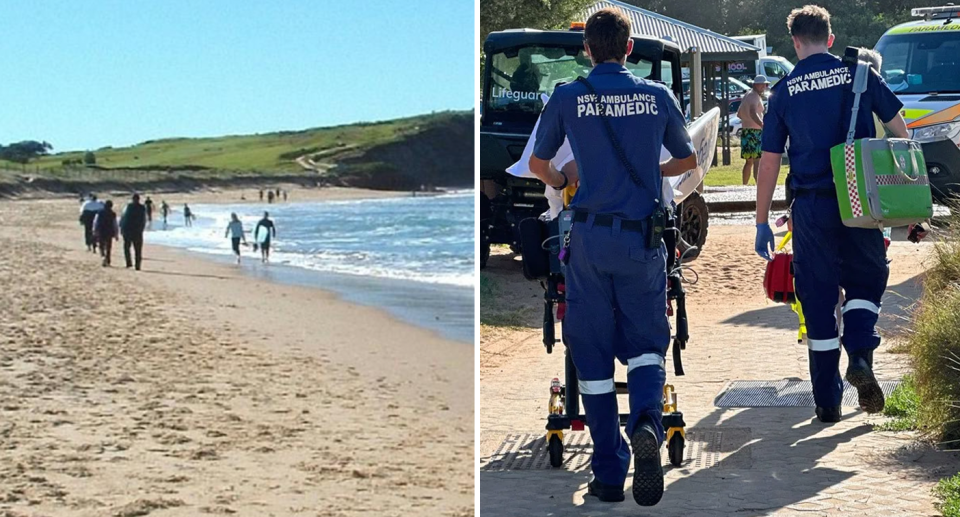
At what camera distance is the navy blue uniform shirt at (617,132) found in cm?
518

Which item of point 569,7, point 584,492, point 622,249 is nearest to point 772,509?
point 584,492

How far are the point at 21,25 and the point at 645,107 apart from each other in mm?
43241

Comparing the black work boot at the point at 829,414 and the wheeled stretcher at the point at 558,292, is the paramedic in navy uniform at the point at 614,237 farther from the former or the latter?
the black work boot at the point at 829,414

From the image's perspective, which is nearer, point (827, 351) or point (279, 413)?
point (827, 351)

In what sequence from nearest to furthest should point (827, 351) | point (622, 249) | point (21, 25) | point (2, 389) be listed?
point (622, 249)
point (827, 351)
point (2, 389)
point (21, 25)

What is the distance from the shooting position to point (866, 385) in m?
6.20

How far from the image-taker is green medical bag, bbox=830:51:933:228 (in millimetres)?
6180

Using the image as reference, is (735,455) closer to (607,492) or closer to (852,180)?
(607,492)

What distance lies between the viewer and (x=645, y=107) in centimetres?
518

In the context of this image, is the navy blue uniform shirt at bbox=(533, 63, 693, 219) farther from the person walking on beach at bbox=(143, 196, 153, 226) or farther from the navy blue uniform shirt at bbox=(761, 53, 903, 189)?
the person walking on beach at bbox=(143, 196, 153, 226)

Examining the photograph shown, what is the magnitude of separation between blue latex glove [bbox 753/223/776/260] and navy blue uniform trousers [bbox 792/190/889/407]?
14cm

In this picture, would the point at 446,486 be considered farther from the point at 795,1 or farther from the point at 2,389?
the point at 795,1

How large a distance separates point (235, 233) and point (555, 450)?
31979 millimetres

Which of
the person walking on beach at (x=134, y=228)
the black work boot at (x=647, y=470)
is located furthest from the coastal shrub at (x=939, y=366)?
the person walking on beach at (x=134, y=228)
